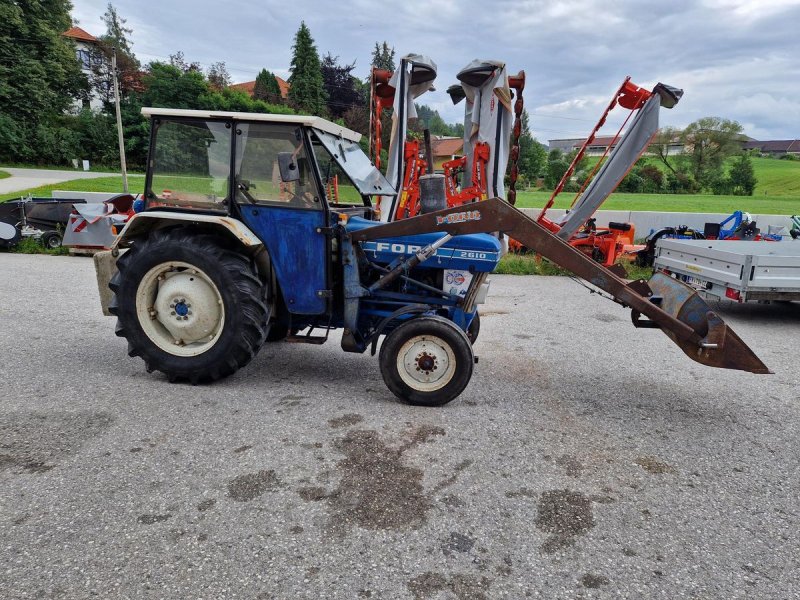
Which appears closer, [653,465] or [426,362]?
[653,465]

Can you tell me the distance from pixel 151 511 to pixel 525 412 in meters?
2.57

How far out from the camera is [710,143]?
57.7m

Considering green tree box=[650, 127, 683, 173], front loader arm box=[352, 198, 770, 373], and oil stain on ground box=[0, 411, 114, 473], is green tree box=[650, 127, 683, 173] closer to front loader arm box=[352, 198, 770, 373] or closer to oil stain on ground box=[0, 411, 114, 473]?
front loader arm box=[352, 198, 770, 373]

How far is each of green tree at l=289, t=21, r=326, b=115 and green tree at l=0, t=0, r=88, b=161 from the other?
55.5ft

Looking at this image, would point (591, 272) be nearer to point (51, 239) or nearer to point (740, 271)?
point (740, 271)

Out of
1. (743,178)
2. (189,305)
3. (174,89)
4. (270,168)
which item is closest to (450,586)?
(189,305)

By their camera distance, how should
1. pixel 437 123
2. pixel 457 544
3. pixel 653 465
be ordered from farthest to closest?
1. pixel 437 123
2. pixel 653 465
3. pixel 457 544

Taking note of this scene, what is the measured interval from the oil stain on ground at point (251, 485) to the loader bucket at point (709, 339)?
2.96 metres

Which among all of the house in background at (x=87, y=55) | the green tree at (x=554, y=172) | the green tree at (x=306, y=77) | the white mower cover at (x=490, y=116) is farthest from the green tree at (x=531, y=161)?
the white mower cover at (x=490, y=116)

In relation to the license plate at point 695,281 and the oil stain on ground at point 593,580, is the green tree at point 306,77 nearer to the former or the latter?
the license plate at point 695,281

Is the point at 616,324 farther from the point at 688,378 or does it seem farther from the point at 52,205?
A: the point at 52,205

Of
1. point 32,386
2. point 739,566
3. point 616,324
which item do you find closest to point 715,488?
point 739,566

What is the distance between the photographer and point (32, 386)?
3.99 meters

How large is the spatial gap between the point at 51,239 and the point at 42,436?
9361mm
